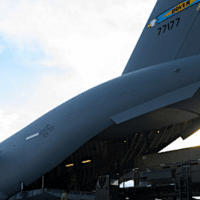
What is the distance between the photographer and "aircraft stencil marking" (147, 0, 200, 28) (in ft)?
43.4

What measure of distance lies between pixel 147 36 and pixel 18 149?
910 cm

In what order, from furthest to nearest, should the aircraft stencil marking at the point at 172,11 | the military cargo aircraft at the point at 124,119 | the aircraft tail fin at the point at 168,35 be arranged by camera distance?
the aircraft stencil marking at the point at 172,11 → the aircraft tail fin at the point at 168,35 → the military cargo aircraft at the point at 124,119

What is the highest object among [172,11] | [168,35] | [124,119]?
[172,11]

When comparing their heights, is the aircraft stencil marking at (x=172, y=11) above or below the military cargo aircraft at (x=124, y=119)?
above

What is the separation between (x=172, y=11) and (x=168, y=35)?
1.49 meters

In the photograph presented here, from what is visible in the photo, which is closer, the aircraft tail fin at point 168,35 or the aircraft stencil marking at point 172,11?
the aircraft tail fin at point 168,35

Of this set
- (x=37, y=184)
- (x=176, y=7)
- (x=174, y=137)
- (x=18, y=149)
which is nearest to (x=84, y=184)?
(x=37, y=184)

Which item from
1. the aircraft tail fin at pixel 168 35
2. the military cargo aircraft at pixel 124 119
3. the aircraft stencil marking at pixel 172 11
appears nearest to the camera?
the military cargo aircraft at pixel 124 119

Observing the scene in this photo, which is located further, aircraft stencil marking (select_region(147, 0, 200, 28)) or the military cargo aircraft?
aircraft stencil marking (select_region(147, 0, 200, 28))

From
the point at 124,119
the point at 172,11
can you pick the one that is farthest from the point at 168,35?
the point at 124,119

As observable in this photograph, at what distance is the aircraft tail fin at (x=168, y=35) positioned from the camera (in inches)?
493

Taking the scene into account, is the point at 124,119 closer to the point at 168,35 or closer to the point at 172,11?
the point at 168,35

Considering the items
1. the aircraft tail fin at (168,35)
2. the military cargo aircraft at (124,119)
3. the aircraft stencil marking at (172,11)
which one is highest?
the aircraft stencil marking at (172,11)

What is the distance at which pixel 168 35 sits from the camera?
44.9ft
